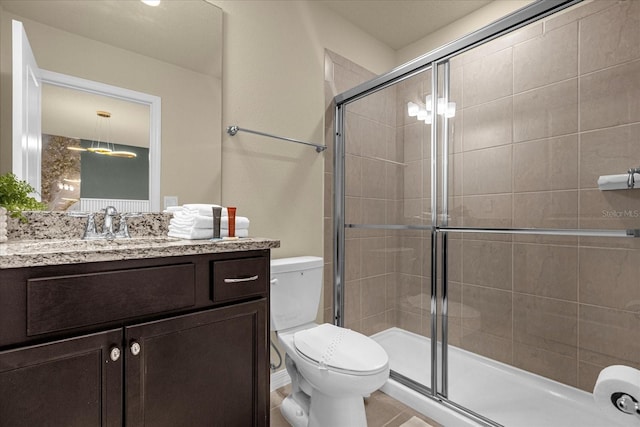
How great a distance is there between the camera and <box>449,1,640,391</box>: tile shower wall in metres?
1.38

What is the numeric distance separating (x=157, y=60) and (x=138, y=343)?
1259 mm

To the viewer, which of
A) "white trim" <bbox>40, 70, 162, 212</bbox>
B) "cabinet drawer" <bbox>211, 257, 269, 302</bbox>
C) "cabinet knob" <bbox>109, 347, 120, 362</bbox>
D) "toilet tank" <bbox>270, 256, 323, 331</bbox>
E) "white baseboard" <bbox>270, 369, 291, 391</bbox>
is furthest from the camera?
"white baseboard" <bbox>270, 369, 291, 391</bbox>

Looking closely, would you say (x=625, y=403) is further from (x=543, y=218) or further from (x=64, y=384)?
(x=64, y=384)

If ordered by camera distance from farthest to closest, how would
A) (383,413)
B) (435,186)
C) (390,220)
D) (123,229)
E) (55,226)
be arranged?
(390,220) → (435,186) → (383,413) → (123,229) → (55,226)

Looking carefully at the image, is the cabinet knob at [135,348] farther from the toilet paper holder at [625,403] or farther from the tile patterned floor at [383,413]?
the toilet paper holder at [625,403]

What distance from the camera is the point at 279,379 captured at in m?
1.93

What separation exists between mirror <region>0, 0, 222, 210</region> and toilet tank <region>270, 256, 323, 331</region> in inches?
20.7

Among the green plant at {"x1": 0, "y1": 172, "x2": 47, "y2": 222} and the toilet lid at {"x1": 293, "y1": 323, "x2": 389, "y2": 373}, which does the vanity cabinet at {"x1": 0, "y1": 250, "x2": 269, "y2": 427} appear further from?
the green plant at {"x1": 0, "y1": 172, "x2": 47, "y2": 222}

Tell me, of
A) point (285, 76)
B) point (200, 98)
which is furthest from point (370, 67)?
point (200, 98)

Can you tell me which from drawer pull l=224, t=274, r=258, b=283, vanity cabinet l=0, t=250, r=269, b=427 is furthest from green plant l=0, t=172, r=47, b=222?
drawer pull l=224, t=274, r=258, b=283

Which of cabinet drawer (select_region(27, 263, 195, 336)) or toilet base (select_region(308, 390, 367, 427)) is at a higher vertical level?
cabinet drawer (select_region(27, 263, 195, 336))

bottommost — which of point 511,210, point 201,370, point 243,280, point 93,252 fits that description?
point 201,370

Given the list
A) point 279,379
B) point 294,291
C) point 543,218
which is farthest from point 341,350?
point 543,218

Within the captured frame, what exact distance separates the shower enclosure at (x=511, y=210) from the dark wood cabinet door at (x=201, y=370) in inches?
41.3
